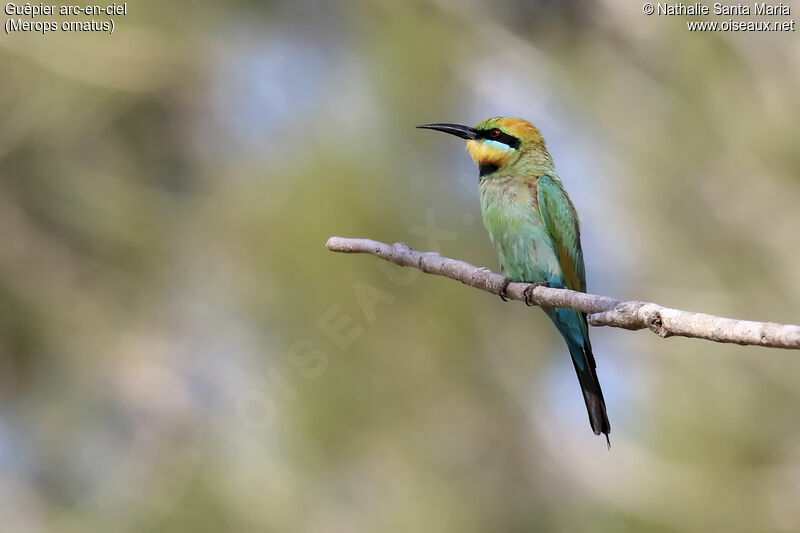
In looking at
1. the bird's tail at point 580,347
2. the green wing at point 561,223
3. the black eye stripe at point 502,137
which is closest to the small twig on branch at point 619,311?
the bird's tail at point 580,347

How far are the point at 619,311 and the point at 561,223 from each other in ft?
3.49

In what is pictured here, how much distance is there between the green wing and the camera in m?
2.34

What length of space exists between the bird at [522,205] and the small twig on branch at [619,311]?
0.81ft

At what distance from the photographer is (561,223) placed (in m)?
2.35

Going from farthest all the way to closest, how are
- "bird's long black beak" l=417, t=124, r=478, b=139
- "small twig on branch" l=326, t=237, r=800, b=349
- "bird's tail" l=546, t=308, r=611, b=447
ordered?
"bird's long black beak" l=417, t=124, r=478, b=139
"bird's tail" l=546, t=308, r=611, b=447
"small twig on branch" l=326, t=237, r=800, b=349

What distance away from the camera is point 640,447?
11.6 ft

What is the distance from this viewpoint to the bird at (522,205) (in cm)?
231

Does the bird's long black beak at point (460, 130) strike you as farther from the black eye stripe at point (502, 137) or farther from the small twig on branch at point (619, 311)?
the small twig on branch at point (619, 311)

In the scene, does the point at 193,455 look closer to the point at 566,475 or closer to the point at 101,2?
the point at 566,475

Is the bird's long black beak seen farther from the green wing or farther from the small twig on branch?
the small twig on branch

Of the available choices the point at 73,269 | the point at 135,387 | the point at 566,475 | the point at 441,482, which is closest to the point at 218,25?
the point at 73,269

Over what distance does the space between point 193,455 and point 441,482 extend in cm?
133

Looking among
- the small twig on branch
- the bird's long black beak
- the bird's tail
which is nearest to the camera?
the small twig on branch

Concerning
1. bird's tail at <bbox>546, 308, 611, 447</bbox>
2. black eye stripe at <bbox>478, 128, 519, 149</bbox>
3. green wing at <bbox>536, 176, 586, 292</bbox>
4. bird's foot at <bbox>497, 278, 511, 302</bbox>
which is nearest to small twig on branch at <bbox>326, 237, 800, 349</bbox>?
bird's foot at <bbox>497, 278, 511, 302</bbox>
